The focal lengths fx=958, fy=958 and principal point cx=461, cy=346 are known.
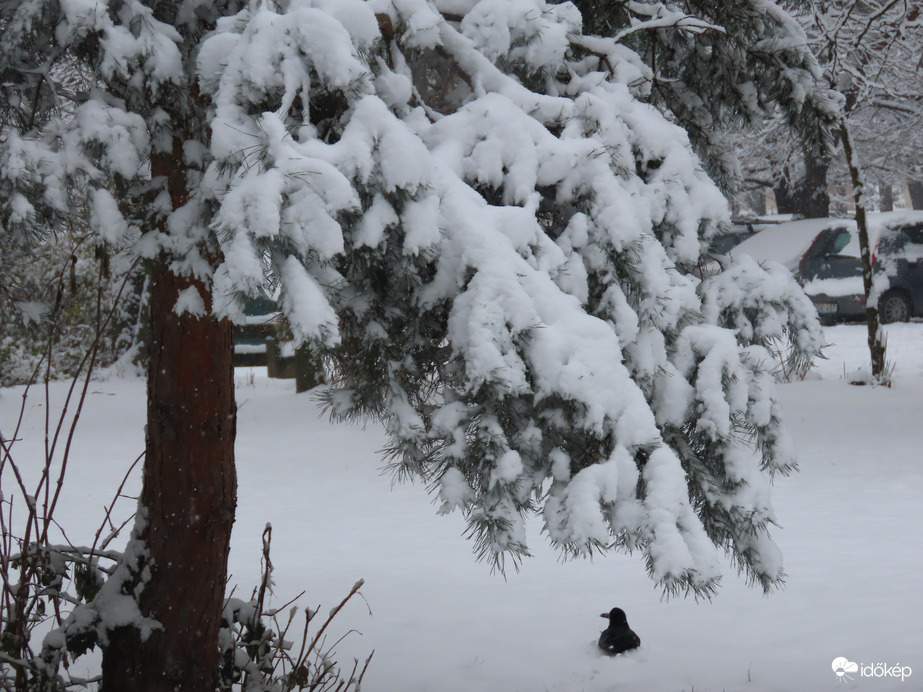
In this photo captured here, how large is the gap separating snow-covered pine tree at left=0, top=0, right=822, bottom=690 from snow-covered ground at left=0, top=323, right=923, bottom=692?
4.34 ft

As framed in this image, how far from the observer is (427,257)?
8.94 feet

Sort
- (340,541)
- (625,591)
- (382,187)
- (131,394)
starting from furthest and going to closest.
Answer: (131,394) → (340,541) → (625,591) → (382,187)

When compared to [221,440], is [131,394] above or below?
below

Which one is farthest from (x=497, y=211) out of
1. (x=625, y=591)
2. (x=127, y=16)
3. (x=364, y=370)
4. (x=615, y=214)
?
(x=625, y=591)

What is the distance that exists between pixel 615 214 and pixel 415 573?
3922 millimetres

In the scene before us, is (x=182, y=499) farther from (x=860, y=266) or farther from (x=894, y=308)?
(x=894, y=308)

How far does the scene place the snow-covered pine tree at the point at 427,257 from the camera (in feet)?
8.41

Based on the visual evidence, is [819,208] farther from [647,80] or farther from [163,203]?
[163,203]

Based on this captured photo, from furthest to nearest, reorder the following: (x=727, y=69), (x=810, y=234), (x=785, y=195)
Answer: (x=785, y=195) → (x=810, y=234) → (x=727, y=69)

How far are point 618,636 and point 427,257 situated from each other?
2.62 m

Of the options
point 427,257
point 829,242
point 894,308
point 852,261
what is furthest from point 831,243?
point 427,257

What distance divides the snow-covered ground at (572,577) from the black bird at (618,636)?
0.07m

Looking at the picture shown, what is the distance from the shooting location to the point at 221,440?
348 cm

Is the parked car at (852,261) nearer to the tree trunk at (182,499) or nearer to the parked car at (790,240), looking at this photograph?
the parked car at (790,240)
